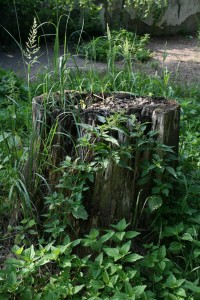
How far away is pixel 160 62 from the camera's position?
8.56 metres

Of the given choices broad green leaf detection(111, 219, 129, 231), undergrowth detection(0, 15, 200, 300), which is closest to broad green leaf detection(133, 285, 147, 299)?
undergrowth detection(0, 15, 200, 300)

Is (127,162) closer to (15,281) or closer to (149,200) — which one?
(149,200)

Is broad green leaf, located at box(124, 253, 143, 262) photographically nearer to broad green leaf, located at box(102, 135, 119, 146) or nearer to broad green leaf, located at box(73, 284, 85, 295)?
broad green leaf, located at box(73, 284, 85, 295)

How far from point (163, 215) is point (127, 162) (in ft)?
1.54

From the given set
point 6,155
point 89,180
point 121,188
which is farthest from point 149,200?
point 6,155

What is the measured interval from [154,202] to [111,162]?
1.21 feet

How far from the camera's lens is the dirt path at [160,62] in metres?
7.78

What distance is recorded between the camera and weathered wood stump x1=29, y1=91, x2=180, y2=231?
10.3ft

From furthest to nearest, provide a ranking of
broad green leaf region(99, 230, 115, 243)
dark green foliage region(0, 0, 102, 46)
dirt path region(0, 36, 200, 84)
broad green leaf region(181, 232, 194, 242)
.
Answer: dark green foliage region(0, 0, 102, 46) → dirt path region(0, 36, 200, 84) → broad green leaf region(181, 232, 194, 242) → broad green leaf region(99, 230, 115, 243)

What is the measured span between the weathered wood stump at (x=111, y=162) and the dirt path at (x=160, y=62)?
144 inches

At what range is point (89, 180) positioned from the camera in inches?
123

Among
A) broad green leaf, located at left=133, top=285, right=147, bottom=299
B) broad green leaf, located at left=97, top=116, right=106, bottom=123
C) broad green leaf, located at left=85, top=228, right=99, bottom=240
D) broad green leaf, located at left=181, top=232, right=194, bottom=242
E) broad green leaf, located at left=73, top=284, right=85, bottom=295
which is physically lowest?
broad green leaf, located at left=73, top=284, right=85, bottom=295

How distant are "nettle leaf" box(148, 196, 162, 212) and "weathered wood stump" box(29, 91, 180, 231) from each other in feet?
0.31

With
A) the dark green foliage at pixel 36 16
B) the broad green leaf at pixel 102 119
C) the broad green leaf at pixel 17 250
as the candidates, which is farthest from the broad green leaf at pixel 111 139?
the dark green foliage at pixel 36 16
